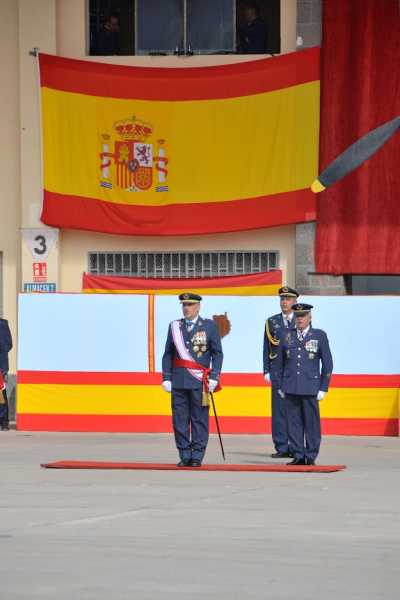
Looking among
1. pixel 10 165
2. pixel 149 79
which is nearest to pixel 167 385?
pixel 149 79

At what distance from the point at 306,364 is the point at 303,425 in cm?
64

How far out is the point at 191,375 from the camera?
15.8 metres

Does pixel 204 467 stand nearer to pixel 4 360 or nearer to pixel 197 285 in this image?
pixel 4 360

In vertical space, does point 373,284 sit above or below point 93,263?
below

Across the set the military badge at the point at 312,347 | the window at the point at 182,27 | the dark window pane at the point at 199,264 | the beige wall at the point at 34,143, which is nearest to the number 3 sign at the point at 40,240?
the beige wall at the point at 34,143

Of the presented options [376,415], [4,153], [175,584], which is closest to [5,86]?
[4,153]

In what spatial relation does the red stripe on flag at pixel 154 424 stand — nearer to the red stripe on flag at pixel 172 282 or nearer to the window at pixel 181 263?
the red stripe on flag at pixel 172 282

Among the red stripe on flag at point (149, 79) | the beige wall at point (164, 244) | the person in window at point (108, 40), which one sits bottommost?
the beige wall at point (164, 244)

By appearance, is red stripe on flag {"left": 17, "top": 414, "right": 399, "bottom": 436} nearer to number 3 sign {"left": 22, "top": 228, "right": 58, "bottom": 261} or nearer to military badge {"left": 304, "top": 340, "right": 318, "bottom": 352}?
number 3 sign {"left": 22, "top": 228, "right": 58, "bottom": 261}

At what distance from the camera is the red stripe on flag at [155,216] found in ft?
79.5

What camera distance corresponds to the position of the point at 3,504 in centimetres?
1255

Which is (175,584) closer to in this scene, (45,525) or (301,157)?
(45,525)

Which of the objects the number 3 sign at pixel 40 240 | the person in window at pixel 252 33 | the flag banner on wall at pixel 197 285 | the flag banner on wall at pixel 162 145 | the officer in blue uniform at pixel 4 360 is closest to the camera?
the officer in blue uniform at pixel 4 360

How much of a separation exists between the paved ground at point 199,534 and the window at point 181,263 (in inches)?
311
